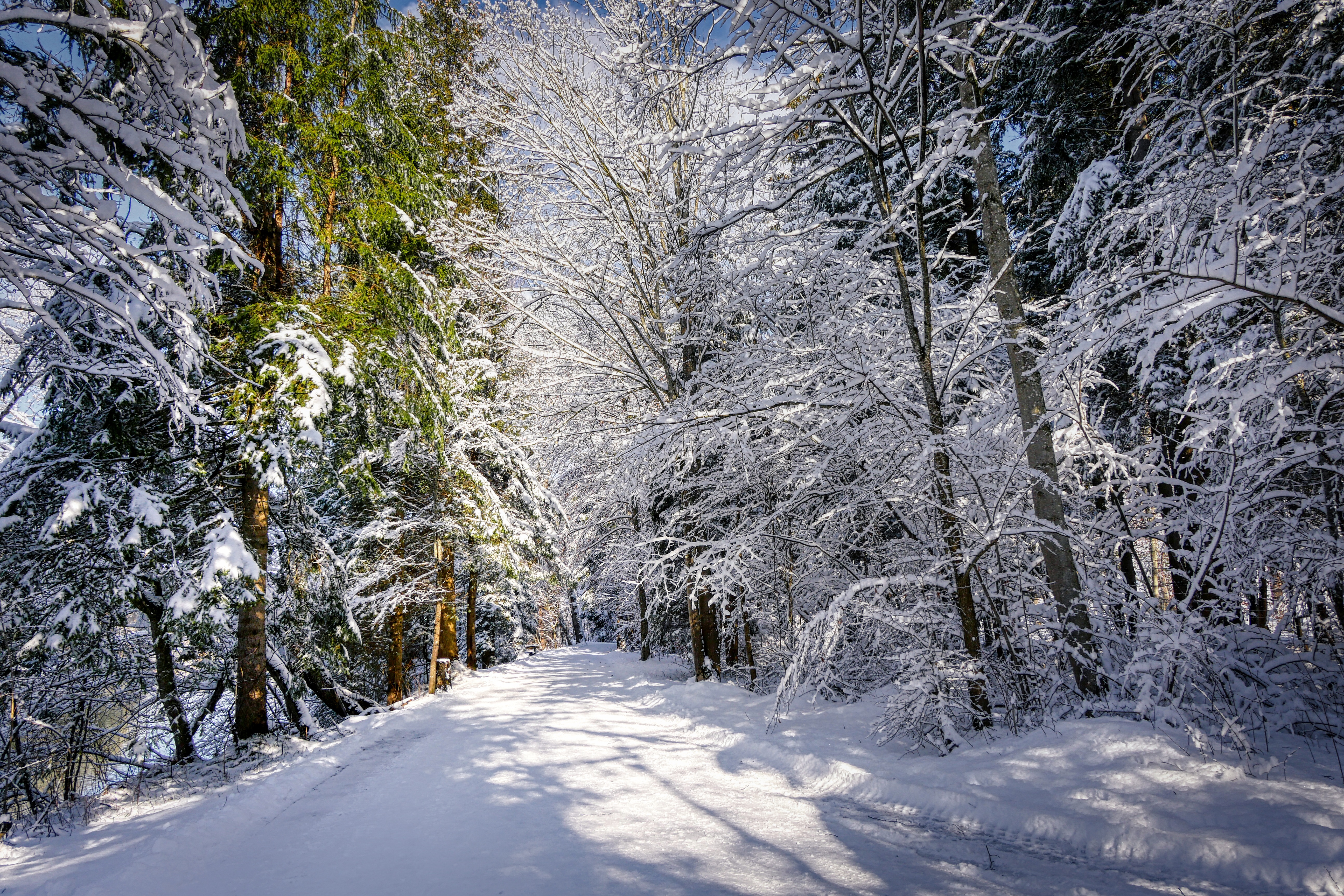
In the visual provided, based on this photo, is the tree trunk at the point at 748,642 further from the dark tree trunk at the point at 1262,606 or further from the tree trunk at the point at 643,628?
the tree trunk at the point at 643,628

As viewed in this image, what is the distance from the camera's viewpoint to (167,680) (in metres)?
6.82

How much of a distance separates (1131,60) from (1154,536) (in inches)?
168

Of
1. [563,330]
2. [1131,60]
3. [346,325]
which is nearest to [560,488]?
[563,330]

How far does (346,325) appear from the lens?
23.4ft

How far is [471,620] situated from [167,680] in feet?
25.5

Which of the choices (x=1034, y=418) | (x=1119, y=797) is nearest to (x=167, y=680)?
(x=1119, y=797)

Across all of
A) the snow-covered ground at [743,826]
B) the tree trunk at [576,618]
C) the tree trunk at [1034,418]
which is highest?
the tree trunk at [1034,418]

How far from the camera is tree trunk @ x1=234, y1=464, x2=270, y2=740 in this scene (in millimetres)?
6484

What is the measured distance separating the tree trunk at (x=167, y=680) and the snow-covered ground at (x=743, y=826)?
234 centimetres

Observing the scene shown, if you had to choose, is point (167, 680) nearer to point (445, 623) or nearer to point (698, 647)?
point (445, 623)

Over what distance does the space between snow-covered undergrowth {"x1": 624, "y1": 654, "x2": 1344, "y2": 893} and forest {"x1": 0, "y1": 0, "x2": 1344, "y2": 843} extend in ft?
0.85

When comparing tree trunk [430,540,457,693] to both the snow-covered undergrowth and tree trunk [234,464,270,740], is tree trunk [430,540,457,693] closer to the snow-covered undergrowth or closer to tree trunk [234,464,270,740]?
tree trunk [234,464,270,740]

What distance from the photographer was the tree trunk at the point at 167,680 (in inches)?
250

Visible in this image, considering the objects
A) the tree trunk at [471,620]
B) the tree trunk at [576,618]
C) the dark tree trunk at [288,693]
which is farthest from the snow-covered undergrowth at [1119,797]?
the tree trunk at [576,618]
